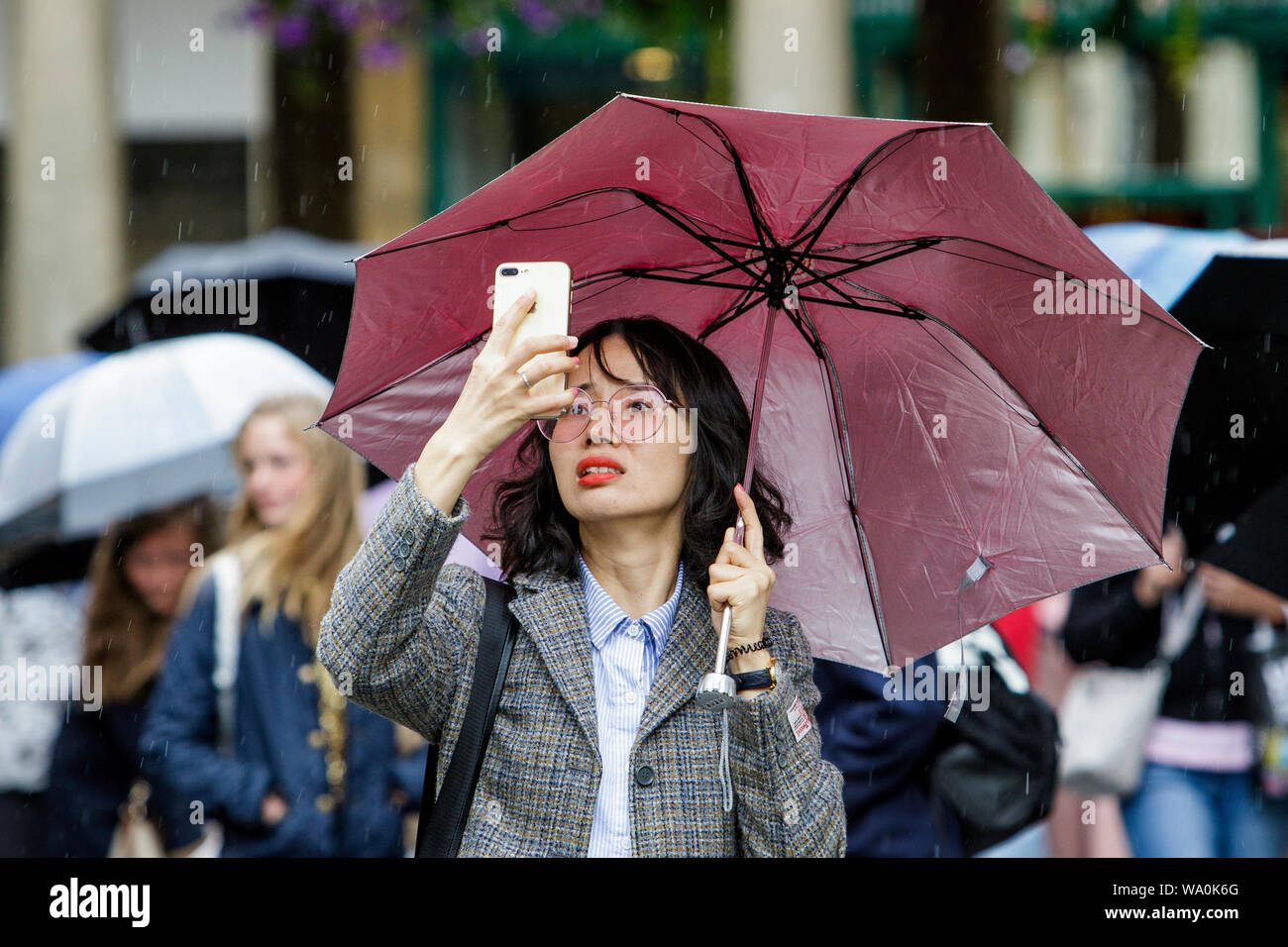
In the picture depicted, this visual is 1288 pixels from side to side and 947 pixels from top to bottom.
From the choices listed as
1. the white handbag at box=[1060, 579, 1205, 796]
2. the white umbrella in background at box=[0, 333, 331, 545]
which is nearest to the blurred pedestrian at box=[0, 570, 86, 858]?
the white umbrella in background at box=[0, 333, 331, 545]

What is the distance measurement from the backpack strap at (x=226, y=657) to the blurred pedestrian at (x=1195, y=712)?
2.89 m

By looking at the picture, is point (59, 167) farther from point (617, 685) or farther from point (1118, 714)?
point (617, 685)

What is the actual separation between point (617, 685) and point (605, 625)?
4.7 inches

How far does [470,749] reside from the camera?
259 centimetres

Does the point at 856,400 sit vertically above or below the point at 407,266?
below

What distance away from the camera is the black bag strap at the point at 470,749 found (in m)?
2.55

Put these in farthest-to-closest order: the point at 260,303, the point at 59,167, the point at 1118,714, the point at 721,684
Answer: the point at 59,167 < the point at 260,303 < the point at 1118,714 < the point at 721,684

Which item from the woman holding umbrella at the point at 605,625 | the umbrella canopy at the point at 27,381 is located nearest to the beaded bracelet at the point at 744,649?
the woman holding umbrella at the point at 605,625

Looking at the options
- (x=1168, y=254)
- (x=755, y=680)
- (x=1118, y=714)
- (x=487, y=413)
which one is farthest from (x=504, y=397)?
(x=1118, y=714)

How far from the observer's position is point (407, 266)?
2.94m

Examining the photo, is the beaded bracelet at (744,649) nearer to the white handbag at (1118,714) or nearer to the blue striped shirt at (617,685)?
the blue striped shirt at (617,685)
